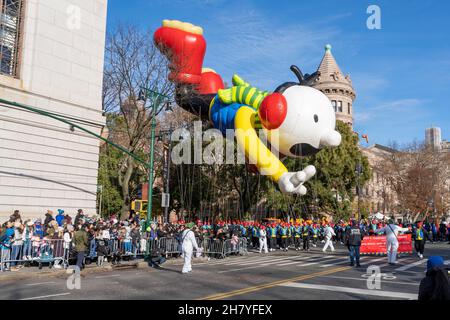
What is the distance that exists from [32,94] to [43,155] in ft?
9.31

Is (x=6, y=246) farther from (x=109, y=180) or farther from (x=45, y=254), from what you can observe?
(x=109, y=180)

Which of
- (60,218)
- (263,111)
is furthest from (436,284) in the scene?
(60,218)

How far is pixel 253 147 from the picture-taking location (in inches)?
680

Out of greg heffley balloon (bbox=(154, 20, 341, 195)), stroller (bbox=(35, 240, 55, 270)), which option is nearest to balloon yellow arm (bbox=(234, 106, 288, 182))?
greg heffley balloon (bbox=(154, 20, 341, 195))

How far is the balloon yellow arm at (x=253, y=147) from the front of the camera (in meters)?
16.8

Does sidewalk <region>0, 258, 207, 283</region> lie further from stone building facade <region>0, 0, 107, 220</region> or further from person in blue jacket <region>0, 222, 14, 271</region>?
stone building facade <region>0, 0, 107, 220</region>

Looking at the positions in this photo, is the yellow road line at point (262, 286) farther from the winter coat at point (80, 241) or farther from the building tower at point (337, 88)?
the building tower at point (337, 88)

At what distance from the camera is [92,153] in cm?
2314

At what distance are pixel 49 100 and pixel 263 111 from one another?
10.8m

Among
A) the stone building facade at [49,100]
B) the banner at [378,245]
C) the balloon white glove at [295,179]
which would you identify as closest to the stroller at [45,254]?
the stone building facade at [49,100]

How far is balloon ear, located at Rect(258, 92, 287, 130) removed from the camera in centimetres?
1616
